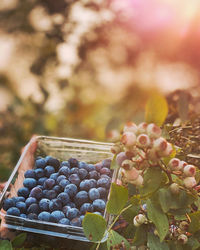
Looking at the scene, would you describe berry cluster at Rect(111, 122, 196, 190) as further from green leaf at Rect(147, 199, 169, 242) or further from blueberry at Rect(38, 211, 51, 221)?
blueberry at Rect(38, 211, 51, 221)

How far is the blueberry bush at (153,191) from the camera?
2.17 feet

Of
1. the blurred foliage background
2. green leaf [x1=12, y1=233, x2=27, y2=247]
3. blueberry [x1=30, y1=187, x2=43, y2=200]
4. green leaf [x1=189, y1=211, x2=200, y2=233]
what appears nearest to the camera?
green leaf [x1=189, y1=211, x2=200, y2=233]

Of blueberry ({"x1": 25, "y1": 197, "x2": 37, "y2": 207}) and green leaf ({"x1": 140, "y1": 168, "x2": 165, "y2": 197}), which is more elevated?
green leaf ({"x1": 140, "y1": 168, "x2": 165, "y2": 197})

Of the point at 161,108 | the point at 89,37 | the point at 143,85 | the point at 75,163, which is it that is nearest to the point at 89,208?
the point at 75,163

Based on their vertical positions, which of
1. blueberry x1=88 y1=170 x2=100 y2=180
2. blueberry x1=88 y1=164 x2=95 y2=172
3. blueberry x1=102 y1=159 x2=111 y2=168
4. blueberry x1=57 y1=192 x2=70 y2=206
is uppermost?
blueberry x1=102 y1=159 x2=111 y2=168

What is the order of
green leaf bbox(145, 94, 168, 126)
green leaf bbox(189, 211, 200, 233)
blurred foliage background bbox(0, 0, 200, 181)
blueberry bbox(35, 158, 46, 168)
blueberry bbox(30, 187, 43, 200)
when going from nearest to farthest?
green leaf bbox(145, 94, 168, 126), green leaf bbox(189, 211, 200, 233), blueberry bbox(30, 187, 43, 200), blueberry bbox(35, 158, 46, 168), blurred foliage background bbox(0, 0, 200, 181)

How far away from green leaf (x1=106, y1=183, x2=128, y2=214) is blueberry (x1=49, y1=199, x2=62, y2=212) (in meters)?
0.24

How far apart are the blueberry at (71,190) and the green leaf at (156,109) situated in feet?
1.25

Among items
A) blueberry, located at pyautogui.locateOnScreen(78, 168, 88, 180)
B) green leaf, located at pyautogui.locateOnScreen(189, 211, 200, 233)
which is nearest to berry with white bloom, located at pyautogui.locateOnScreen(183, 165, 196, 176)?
green leaf, located at pyautogui.locateOnScreen(189, 211, 200, 233)

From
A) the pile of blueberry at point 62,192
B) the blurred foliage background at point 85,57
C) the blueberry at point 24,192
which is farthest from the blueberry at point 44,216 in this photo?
the blurred foliage background at point 85,57

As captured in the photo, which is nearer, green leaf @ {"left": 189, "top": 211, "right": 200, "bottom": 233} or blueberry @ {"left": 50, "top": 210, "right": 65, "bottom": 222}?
green leaf @ {"left": 189, "top": 211, "right": 200, "bottom": 233}

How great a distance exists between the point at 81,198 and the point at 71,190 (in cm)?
3

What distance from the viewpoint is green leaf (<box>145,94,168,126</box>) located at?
2.14 ft

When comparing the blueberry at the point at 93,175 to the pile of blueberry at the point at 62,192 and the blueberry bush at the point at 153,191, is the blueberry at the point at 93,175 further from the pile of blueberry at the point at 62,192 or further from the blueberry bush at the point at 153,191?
the blueberry bush at the point at 153,191
